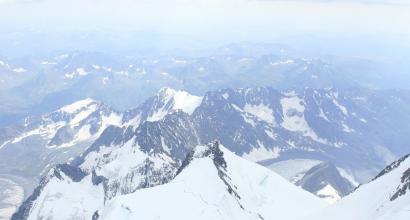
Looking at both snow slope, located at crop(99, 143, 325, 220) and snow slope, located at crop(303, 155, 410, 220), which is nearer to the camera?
snow slope, located at crop(303, 155, 410, 220)

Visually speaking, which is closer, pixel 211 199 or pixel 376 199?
pixel 376 199

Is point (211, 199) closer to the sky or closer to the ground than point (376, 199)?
closer to the ground

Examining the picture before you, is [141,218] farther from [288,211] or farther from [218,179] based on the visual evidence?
[288,211]

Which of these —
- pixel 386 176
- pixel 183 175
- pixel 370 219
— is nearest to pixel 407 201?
pixel 370 219


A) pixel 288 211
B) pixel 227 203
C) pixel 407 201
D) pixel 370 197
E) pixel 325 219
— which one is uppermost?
pixel 407 201
